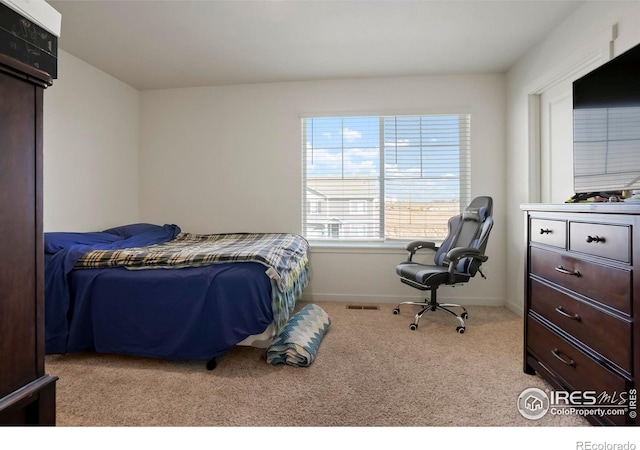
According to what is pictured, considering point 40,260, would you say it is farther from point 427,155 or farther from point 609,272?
point 427,155

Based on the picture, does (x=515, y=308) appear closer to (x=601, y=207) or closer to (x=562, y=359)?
(x=562, y=359)

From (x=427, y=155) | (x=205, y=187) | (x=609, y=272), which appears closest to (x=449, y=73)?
(x=427, y=155)

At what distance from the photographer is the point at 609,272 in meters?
1.26

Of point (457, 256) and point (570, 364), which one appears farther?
point (457, 256)

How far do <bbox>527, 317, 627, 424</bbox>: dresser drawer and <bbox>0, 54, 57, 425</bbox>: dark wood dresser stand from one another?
1995mm

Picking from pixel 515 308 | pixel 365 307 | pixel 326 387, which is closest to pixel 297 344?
pixel 326 387

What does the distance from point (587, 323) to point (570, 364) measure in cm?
25

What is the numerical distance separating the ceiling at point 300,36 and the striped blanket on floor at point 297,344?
2.41 metres

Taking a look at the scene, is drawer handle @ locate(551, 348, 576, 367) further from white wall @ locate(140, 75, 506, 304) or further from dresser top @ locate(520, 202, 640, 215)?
white wall @ locate(140, 75, 506, 304)

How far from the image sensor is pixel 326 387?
175cm

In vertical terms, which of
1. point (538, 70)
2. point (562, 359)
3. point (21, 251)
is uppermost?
point (538, 70)

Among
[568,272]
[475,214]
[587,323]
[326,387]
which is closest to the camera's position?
[587,323]

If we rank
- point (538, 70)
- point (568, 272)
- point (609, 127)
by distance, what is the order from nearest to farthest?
point (568, 272) → point (609, 127) → point (538, 70)

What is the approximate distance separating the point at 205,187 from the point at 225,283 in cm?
213
